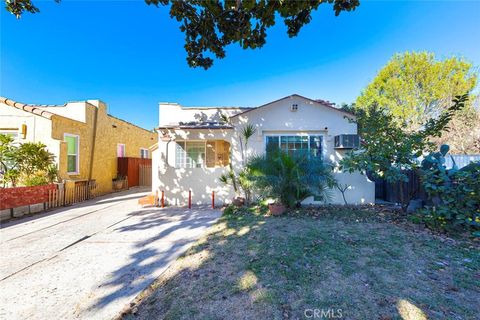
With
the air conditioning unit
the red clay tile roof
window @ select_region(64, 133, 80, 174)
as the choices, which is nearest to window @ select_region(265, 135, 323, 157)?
the air conditioning unit

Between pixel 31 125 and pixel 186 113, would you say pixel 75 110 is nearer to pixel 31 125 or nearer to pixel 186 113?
→ pixel 31 125

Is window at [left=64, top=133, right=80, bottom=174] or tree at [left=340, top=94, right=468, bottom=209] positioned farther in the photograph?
window at [left=64, top=133, right=80, bottom=174]

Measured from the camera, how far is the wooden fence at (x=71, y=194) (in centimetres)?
856

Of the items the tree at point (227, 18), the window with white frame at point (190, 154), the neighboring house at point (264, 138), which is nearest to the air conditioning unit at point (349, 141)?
the neighboring house at point (264, 138)

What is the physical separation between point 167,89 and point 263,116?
10315 millimetres

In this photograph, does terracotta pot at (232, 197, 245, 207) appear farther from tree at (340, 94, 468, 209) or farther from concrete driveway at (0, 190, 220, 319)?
tree at (340, 94, 468, 209)

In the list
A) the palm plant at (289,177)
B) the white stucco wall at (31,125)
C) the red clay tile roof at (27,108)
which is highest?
the red clay tile roof at (27,108)

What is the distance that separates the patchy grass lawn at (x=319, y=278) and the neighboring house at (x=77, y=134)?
32.3 ft

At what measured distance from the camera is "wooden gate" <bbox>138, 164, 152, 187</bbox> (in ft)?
53.1

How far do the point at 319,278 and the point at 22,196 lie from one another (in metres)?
10.6

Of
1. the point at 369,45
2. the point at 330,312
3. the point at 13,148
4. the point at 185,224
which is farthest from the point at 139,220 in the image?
the point at 369,45

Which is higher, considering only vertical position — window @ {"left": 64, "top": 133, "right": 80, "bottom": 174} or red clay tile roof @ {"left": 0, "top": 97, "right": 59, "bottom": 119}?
red clay tile roof @ {"left": 0, "top": 97, "right": 59, "bottom": 119}

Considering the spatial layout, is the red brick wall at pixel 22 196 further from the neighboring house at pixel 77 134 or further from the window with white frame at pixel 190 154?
the window with white frame at pixel 190 154

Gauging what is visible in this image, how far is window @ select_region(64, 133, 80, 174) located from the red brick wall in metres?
2.20
